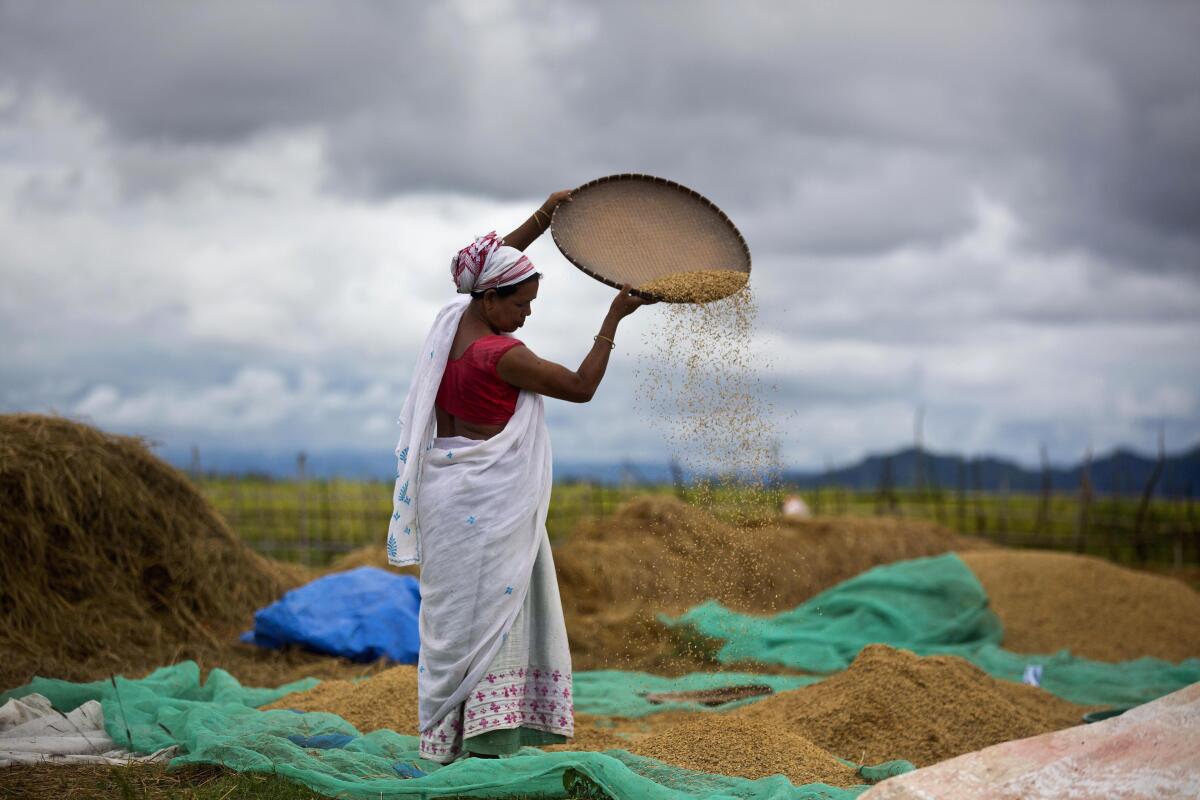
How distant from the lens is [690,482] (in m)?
4.73

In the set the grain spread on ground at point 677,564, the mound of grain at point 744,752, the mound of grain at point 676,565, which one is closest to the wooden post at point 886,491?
the grain spread on ground at point 677,564

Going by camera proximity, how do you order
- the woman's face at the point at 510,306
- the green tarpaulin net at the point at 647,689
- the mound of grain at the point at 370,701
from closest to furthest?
the woman's face at the point at 510,306
the mound of grain at the point at 370,701
the green tarpaulin net at the point at 647,689

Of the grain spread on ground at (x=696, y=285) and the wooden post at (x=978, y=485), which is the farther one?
the wooden post at (x=978, y=485)

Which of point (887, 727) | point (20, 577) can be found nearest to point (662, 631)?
point (887, 727)

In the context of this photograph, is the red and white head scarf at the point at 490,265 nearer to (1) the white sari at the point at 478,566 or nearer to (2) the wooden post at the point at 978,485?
A: (1) the white sari at the point at 478,566

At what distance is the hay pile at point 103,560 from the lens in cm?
629

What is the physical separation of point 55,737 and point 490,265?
259 cm

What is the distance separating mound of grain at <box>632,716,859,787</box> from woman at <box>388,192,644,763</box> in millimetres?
492

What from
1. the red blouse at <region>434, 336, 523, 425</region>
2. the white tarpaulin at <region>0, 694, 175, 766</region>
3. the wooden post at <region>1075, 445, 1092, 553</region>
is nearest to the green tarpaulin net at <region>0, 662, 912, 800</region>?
the white tarpaulin at <region>0, 694, 175, 766</region>

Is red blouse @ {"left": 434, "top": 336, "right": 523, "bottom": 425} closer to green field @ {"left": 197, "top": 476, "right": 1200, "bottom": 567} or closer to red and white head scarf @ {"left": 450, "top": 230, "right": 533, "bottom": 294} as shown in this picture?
red and white head scarf @ {"left": 450, "top": 230, "right": 533, "bottom": 294}

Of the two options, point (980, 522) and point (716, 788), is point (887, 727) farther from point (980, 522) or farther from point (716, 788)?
point (980, 522)

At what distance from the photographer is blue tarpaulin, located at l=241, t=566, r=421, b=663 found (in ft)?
21.7

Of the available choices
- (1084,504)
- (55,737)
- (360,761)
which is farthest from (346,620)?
(1084,504)

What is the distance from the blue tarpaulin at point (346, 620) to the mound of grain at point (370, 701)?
4.60ft
